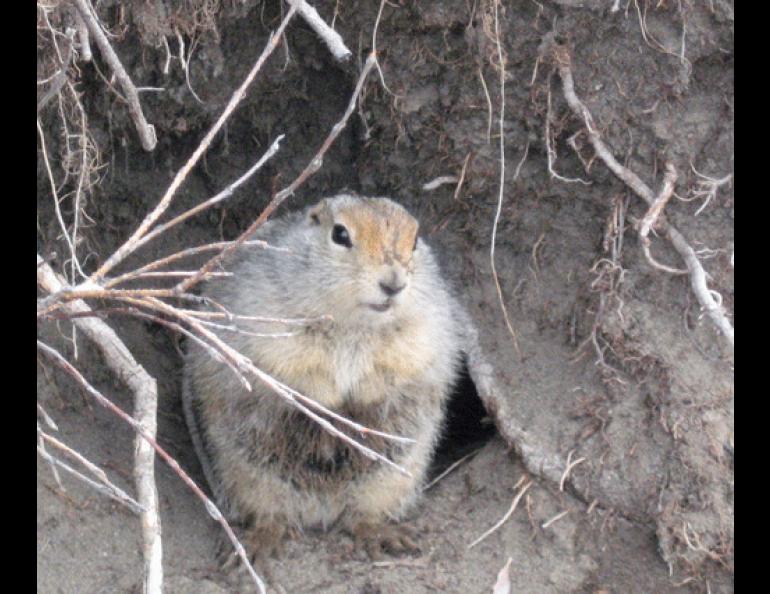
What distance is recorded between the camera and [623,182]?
4.73 metres

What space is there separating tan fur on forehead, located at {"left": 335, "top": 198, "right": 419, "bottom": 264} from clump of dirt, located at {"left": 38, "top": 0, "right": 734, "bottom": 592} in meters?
0.94

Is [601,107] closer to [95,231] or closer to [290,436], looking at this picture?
[290,436]

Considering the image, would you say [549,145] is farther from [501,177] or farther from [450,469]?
[450,469]

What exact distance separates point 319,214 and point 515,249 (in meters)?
1.20

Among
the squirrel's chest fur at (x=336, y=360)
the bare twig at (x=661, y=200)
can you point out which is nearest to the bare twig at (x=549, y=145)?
the bare twig at (x=661, y=200)

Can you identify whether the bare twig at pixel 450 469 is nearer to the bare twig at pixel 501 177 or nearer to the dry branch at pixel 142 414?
the bare twig at pixel 501 177

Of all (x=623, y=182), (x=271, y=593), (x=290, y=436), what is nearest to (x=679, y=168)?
(x=623, y=182)

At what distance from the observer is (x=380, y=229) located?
4141 millimetres

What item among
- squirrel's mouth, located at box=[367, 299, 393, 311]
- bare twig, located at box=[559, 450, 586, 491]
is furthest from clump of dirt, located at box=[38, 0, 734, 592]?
squirrel's mouth, located at box=[367, 299, 393, 311]

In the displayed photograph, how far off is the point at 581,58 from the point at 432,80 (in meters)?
0.78

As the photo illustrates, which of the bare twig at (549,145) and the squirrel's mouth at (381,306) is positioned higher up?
the bare twig at (549,145)

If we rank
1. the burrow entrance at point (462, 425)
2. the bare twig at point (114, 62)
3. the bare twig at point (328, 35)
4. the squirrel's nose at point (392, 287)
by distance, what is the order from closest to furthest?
the bare twig at point (114, 62) < the bare twig at point (328, 35) < the squirrel's nose at point (392, 287) < the burrow entrance at point (462, 425)

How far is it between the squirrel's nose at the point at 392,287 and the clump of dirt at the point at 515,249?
1.14m

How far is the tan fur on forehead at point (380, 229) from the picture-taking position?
4.09m
